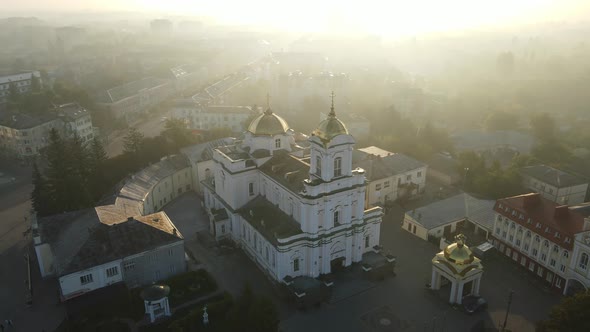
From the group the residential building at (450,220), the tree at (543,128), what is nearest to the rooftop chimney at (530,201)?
the residential building at (450,220)

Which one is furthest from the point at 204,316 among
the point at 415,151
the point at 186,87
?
the point at 186,87

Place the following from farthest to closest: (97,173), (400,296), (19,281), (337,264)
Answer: (97,173) → (337,264) → (19,281) → (400,296)

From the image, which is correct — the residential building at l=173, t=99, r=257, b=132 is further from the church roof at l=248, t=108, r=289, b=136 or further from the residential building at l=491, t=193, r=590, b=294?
the residential building at l=491, t=193, r=590, b=294

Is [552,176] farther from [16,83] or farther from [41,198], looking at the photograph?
[16,83]

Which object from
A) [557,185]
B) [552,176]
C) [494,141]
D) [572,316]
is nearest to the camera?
[572,316]

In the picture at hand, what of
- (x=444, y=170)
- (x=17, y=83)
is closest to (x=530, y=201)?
(x=444, y=170)

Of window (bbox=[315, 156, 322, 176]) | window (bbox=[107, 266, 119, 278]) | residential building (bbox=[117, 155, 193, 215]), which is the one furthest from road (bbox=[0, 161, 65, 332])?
window (bbox=[315, 156, 322, 176])

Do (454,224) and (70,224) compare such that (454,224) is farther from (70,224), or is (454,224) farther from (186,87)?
(186,87)
